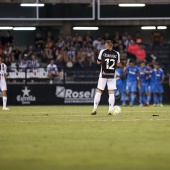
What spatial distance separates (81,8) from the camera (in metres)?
36.5

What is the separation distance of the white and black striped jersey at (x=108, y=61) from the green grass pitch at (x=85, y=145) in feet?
13.1

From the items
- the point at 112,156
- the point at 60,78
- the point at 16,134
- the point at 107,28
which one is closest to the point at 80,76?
the point at 60,78

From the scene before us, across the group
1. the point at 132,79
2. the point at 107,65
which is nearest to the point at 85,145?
the point at 107,65

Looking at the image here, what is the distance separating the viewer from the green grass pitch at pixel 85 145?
10.0m

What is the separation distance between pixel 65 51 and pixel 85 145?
1014 inches

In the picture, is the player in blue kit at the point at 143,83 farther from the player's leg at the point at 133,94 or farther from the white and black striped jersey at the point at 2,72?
the white and black striped jersey at the point at 2,72

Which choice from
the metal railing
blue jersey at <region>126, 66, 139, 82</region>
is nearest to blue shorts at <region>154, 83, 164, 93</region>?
blue jersey at <region>126, 66, 139, 82</region>

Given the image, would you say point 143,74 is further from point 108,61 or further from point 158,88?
point 108,61

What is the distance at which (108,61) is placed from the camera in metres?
21.8

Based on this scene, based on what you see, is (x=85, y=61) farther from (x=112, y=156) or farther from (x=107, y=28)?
(x=112, y=156)

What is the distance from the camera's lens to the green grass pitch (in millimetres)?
10000

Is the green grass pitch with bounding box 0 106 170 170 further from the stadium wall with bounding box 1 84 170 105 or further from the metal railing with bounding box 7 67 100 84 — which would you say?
the stadium wall with bounding box 1 84 170 105

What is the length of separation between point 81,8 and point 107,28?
812cm

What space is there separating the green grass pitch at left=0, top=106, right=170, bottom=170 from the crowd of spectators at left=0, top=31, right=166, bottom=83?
1924cm
